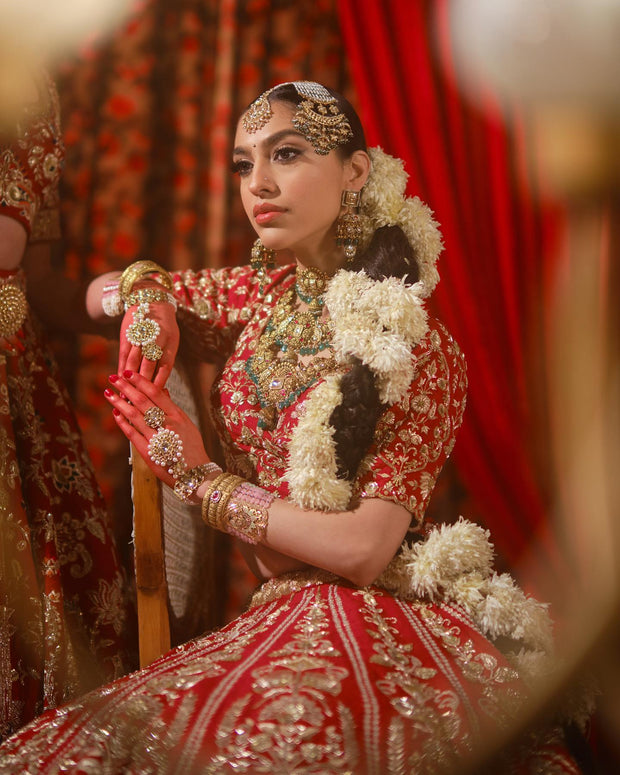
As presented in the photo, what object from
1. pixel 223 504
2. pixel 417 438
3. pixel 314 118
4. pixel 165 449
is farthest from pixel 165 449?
pixel 314 118

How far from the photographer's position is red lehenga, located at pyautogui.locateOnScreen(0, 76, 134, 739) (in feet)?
3.11

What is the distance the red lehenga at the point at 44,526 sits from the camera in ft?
3.11

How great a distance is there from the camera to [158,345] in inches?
39.6

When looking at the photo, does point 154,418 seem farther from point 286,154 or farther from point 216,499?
point 286,154

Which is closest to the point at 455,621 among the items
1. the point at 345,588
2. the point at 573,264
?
the point at 345,588

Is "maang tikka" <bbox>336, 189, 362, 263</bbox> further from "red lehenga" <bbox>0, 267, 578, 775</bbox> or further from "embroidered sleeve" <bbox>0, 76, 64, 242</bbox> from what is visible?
"embroidered sleeve" <bbox>0, 76, 64, 242</bbox>

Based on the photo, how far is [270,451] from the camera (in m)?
1.00

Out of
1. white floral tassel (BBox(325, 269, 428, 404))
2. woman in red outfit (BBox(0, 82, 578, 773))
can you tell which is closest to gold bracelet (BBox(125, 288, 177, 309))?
woman in red outfit (BBox(0, 82, 578, 773))

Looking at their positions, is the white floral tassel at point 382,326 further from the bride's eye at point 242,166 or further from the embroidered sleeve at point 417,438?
the bride's eye at point 242,166

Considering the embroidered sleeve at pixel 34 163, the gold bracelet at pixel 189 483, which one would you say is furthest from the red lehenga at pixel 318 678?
the embroidered sleeve at pixel 34 163

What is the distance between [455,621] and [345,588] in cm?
14

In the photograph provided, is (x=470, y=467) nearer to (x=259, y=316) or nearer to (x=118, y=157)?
(x=259, y=316)

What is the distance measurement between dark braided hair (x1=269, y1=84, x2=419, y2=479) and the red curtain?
172 mm

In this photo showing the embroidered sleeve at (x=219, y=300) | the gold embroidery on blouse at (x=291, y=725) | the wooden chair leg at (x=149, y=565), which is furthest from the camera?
the embroidered sleeve at (x=219, y=300)
